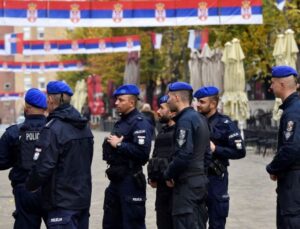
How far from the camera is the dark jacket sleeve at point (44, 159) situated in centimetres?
807

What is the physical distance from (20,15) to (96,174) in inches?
220

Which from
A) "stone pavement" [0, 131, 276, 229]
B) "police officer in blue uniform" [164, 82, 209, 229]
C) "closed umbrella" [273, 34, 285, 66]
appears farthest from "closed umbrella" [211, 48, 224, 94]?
"police officer in blue uniform" [164, 82, 209, 229]

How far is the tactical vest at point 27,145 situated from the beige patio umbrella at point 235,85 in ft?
65.1

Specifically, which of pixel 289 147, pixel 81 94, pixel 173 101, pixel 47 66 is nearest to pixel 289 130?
pixel 289 147

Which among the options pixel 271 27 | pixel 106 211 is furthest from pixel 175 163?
pixel 271 27

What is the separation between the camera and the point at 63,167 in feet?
27.1

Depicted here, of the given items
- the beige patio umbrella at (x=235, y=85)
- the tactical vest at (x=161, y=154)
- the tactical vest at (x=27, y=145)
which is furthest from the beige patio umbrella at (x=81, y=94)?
the tactical vest at (x=27, y=145)

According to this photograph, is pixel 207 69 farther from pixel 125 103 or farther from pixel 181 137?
pixel 181 137

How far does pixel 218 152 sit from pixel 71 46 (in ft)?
116

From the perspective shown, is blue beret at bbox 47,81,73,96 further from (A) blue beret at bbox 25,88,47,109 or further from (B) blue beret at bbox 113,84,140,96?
(B) blue beret at bbox 113,84,140,96

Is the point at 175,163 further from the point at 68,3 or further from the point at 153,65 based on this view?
the point at 153,65

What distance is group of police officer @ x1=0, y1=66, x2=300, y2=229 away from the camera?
8.20 meters

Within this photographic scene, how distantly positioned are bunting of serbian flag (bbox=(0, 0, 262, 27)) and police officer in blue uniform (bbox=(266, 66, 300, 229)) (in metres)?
17.5

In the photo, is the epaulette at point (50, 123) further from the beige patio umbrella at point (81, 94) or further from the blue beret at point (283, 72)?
the beige patio umbrella at point (81, 94)
